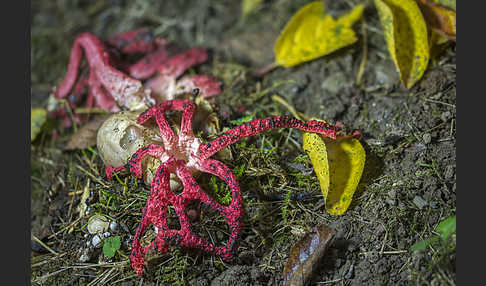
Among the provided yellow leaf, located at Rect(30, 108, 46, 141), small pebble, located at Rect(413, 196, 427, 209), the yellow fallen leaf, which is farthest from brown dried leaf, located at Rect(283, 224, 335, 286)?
yellow leaf, located at Rect(30, 108, 46, 141)

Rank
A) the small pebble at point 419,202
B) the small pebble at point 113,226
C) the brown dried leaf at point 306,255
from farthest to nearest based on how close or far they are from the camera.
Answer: the small pebble at point 113,226, the small pebble at point 419,202, the brown dried leaf at point 306,255

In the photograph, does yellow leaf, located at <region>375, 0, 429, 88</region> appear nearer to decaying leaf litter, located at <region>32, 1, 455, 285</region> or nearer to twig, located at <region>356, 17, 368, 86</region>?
decaying leaf litter, located at <region>32, 1, 455, 285</region>

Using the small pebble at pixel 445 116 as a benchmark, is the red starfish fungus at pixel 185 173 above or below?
above

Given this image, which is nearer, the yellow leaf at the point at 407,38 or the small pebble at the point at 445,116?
the small pebble at the point at 445,116

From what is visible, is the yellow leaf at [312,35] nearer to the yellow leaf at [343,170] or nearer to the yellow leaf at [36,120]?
the yellow leaf at [343,170]

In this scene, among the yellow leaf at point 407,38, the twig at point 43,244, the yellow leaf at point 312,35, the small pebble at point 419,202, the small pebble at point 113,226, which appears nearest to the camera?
the small pebble at point 419,202

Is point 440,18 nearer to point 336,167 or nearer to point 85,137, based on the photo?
point 336,167

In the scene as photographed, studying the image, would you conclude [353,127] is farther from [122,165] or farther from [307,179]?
[122,165]

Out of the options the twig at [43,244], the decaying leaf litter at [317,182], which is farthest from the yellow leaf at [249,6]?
the twig at [43,244]
